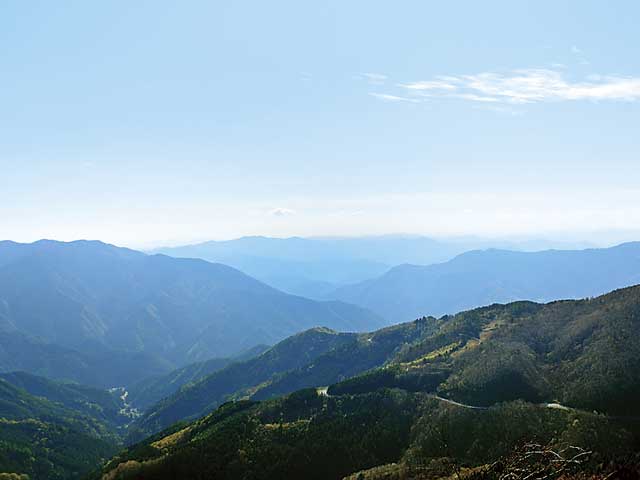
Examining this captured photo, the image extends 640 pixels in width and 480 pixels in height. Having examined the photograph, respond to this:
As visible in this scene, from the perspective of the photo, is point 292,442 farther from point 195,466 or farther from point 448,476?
point 448,476

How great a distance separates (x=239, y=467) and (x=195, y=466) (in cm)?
1708

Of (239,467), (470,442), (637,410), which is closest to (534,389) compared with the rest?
(637,410)

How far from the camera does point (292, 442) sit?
599 ft

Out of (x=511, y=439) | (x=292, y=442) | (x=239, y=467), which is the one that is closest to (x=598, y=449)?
(x=511, y=439)

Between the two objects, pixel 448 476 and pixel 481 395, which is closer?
pixel 448 476

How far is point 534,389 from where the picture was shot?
7687 inches

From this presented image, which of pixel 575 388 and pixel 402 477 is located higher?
pixel 575 388

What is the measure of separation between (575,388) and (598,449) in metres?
48.2

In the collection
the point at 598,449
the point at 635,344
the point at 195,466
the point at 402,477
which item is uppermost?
the point at 635,344

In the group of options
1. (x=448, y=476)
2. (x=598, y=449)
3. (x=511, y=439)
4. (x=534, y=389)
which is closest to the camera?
Result: (x=448, y=476)

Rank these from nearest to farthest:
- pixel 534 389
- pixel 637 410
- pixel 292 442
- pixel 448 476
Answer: pixel 448 476
pixel 637 410
pixel 292 442
pixel 534 389

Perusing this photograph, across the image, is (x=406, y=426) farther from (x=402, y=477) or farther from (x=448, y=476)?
(x=448, y=476)

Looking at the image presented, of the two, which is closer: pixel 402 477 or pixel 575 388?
pixel 402 477

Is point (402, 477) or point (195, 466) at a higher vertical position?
point (402, 477)
